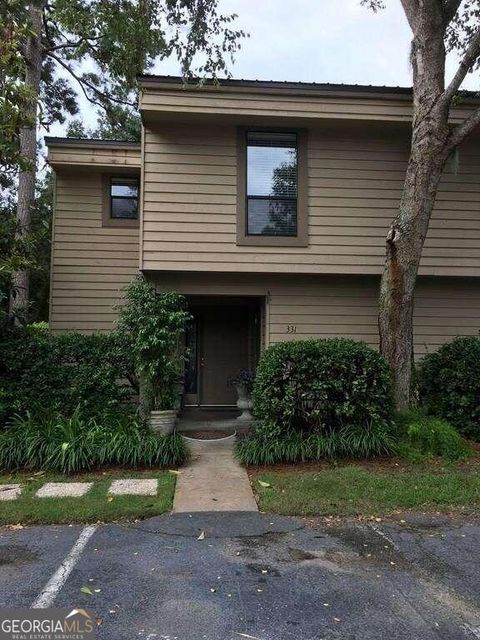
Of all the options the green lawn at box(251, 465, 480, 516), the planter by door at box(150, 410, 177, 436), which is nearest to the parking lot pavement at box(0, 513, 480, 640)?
the green lawn at box(251, 465, 480, 516)

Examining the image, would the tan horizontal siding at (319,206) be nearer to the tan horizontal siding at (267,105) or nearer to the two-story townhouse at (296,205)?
the two-story townhouse at (296,205)

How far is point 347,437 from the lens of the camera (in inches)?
268

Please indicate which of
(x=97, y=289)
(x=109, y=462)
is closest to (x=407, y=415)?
(x=109, y=462)

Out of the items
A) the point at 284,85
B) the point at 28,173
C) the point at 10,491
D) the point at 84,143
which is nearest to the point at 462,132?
the point at 284,85

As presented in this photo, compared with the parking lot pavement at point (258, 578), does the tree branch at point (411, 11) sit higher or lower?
higher

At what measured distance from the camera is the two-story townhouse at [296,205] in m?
8.30

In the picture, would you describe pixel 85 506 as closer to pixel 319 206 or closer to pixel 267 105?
pixel 319 206

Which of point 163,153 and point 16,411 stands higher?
point 163,153

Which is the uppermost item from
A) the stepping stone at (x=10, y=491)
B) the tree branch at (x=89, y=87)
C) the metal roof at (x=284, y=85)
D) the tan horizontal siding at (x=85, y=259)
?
the tree branch at (x=89, y=87)

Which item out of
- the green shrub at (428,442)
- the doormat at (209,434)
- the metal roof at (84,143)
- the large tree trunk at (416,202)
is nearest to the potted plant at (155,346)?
the doormat at (209,434)

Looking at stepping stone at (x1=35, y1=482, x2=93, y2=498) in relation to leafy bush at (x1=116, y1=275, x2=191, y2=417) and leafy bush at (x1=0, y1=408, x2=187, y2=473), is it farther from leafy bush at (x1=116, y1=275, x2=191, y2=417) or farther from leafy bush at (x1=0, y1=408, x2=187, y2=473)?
leafy bush at (x1=116, y1=275, x2=191, y2=417)

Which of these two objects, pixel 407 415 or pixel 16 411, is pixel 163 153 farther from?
pixel 407 415

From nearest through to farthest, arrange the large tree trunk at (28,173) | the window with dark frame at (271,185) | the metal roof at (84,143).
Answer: the window with dark frame at (271,185) → the metal roof at (84,143) → the large tree trunk at (28,173)

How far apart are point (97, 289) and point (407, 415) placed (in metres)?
6.52
